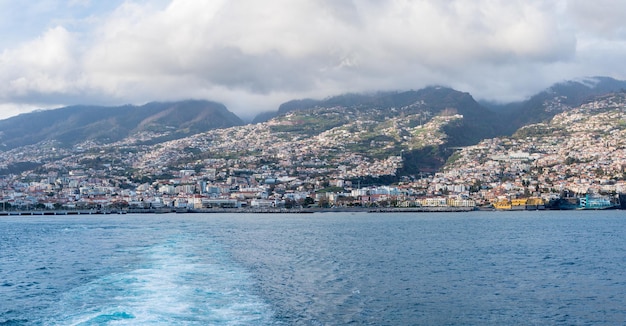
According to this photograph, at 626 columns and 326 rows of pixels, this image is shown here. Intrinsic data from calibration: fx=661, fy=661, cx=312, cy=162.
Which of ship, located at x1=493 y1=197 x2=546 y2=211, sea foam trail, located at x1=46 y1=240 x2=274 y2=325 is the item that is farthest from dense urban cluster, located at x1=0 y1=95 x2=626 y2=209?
sea foam trail, located at x1=46 y1=240 x2=274 y2=325

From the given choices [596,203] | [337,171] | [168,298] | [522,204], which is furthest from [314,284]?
[337,171]

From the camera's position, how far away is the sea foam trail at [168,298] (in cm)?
1841

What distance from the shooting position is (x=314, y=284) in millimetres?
25203

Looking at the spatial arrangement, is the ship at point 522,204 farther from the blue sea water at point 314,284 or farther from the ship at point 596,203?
the blue sea water at point 314,284

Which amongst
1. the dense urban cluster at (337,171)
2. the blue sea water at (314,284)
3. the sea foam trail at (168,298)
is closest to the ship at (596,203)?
the dense urban cluster at (337,171)

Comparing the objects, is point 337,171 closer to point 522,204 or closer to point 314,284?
point 522,204

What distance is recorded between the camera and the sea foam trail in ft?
60.4

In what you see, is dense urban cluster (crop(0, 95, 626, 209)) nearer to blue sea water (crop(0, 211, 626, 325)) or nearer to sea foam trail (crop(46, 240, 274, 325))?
blue sea water (crop(0, 211, 626, 325))

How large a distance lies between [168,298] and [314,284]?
6.20 meters

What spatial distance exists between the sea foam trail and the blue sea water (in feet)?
0.14

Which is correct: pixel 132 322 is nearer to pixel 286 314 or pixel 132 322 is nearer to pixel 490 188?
pixel 286 314

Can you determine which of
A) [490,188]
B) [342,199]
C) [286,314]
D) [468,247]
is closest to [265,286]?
[286,314]

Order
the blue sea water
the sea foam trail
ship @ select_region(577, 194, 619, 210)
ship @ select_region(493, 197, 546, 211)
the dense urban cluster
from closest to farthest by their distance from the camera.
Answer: the sea foam trail, the blue sea water, ship @ select_region(577, 194, 619, 210), ship @ select_region(493, 197, 546, 211), the dense urban cluster

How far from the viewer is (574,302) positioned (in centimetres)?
2183
